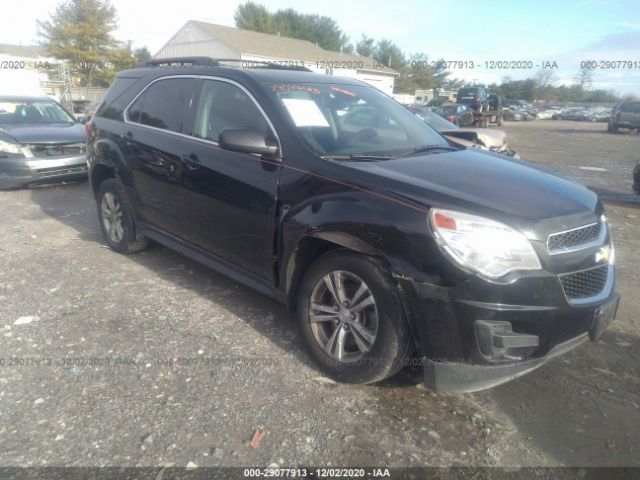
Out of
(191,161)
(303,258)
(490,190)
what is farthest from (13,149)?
(490,190)

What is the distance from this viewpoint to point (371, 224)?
108 inches

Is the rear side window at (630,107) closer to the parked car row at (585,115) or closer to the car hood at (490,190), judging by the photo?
the parked car row at (585,115)

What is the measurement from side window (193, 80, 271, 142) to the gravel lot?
4.74ft

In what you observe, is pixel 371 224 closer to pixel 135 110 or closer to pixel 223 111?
pixel 223 111

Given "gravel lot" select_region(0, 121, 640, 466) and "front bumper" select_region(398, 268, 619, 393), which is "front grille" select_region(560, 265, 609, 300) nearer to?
"front bumper" select_region(398, 268, 619, 393)

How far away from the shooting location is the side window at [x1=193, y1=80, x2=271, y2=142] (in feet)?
11.9

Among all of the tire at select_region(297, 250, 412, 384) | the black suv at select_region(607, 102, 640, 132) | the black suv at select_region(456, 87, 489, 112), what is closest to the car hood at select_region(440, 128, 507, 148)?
the tire at select_region(297, 250, 412, 384)

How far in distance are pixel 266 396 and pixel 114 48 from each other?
41.9m

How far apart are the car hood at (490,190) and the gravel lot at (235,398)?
1098 millimetres

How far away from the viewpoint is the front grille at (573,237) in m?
2.61

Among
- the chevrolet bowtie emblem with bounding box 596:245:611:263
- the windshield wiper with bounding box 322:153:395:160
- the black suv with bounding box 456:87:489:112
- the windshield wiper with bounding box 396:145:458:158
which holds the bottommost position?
the chevrolet bowtie emblem with bounding box 596:245:611:263

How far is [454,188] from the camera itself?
9.18 feet

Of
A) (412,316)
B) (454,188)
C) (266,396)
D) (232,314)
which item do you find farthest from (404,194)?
(232,314)

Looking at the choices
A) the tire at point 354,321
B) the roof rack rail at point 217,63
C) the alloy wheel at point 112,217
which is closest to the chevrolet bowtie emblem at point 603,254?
the tire at point 354,321
